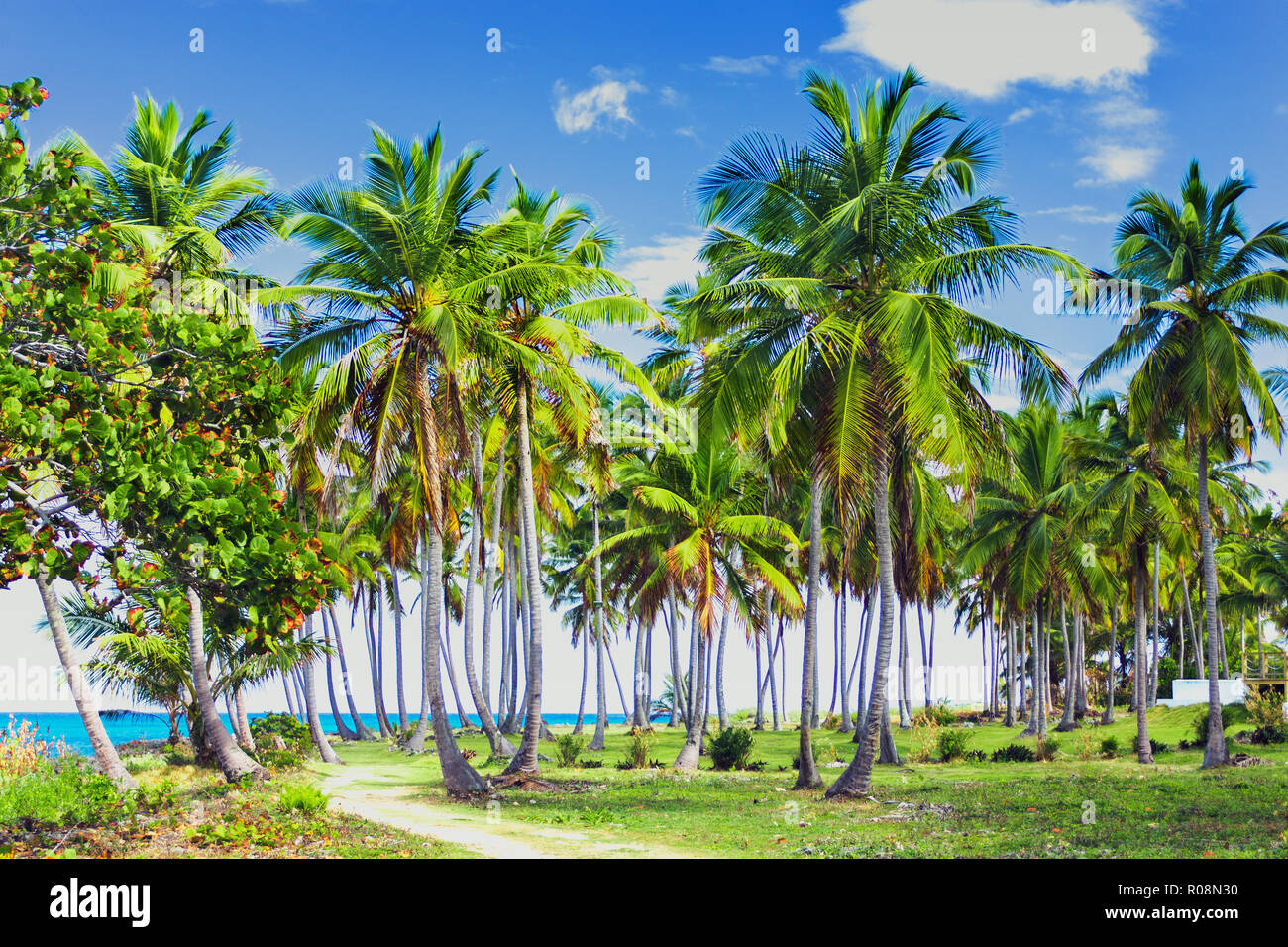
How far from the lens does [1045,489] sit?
108 feet

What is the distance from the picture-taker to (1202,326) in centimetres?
2170

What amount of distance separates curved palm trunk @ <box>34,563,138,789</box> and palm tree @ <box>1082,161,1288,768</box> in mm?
22137

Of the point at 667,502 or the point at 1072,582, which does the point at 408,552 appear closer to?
the point at 667,502

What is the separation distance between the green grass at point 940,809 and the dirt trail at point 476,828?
442mm

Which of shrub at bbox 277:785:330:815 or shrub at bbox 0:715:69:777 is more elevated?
shrub at bbox 0:715:69:777

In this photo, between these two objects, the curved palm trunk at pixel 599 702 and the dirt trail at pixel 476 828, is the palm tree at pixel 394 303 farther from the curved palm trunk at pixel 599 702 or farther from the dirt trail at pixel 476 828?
the curved palm trunk at pixel 599 702

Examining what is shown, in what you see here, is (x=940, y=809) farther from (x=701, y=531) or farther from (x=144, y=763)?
(x=144, y=763)

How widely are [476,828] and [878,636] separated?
26.2 feet

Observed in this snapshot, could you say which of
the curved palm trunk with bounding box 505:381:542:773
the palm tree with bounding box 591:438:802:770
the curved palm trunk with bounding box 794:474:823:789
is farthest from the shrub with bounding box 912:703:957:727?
the curved palm trunk with bounding box 505:381:542:773

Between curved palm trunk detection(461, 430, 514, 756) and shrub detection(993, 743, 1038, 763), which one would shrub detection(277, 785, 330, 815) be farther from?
shrub detection(993, 743, 1038, 763)

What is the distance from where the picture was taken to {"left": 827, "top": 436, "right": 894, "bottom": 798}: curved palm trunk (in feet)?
58.6

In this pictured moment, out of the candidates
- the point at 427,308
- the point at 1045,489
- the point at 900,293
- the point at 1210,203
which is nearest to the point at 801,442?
the point at 900,293

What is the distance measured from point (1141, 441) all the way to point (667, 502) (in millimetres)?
14633

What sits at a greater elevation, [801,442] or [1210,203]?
[1210,203]
